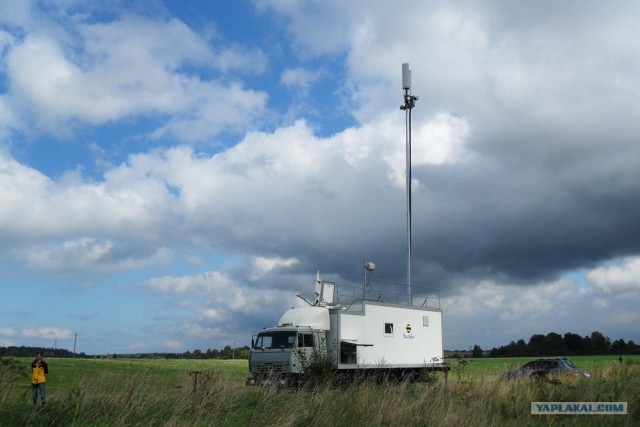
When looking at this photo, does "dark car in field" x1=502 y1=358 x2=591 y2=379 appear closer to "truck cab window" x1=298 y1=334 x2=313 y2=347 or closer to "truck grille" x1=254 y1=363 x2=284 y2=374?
"truck cab window" x1=298 y1=334 x2=313 y2=347

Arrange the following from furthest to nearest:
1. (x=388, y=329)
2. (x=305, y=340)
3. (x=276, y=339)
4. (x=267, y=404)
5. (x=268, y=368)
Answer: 1. (x=388, y=329)
2. (x=276, y=339)
3. (x=305, y=340)
4. (x=268, y=368)
5. (x=267, y=404)

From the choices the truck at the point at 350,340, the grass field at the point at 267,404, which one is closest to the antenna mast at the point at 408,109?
the truck at the point at 350,340

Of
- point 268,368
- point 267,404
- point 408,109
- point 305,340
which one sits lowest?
point 267,404

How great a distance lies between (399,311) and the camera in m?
28.8

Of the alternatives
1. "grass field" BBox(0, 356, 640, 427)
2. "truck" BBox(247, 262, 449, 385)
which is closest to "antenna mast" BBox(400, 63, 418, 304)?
"truck" BBox(247, 262, 449, 385)

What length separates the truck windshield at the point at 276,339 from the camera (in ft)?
80.4

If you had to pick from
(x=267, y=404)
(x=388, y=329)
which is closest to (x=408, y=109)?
(x=388, y=329)

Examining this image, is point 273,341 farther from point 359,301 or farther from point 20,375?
point 20,375

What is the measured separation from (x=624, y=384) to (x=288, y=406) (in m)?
9.10

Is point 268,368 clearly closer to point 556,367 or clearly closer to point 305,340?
point 305,340

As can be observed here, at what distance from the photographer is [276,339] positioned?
24891 millimetres

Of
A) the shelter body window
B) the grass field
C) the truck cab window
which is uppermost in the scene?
the shelter body window

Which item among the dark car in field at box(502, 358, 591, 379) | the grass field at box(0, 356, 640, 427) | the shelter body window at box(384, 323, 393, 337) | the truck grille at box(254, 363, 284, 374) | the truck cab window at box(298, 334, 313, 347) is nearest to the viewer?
the grass field at box(0, 356, 640, 427)

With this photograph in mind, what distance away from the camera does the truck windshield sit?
2452 cm
